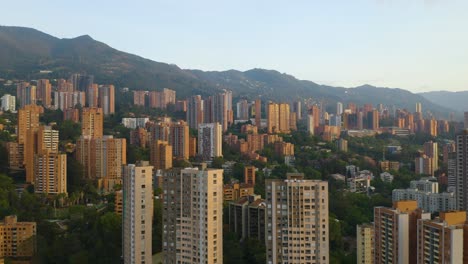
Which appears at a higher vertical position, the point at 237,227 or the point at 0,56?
the point at 0,56

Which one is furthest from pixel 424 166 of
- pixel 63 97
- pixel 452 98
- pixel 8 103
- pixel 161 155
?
pixel 452 98

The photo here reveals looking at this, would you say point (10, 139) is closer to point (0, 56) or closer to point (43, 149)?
point (43, 149)

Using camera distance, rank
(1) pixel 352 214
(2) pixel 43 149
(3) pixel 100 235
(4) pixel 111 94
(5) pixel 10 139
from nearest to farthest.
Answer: (3) pixel 100 235, (1) pixel 352 214, (2) pixel 43 149, (5) pixel 10 139, (4) pixel 111 94

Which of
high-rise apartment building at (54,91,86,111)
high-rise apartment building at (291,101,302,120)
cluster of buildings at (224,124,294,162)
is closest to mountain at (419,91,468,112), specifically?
high-rise apartment building at (291,101,302,120)

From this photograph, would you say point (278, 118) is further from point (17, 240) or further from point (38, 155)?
point (17, 240)

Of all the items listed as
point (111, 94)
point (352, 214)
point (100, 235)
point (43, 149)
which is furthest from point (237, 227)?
point (111, 94)

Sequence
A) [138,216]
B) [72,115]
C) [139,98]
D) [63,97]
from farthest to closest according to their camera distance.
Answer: [139,98] → [63,97] → [72,115] → [138,216]

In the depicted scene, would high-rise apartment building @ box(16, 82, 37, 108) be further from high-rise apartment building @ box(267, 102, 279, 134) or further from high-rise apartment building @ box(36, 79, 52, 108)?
high-rise apartment building @ box(267, 102, 279, 134)

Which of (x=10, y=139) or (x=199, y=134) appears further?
(x=199, y=134)
